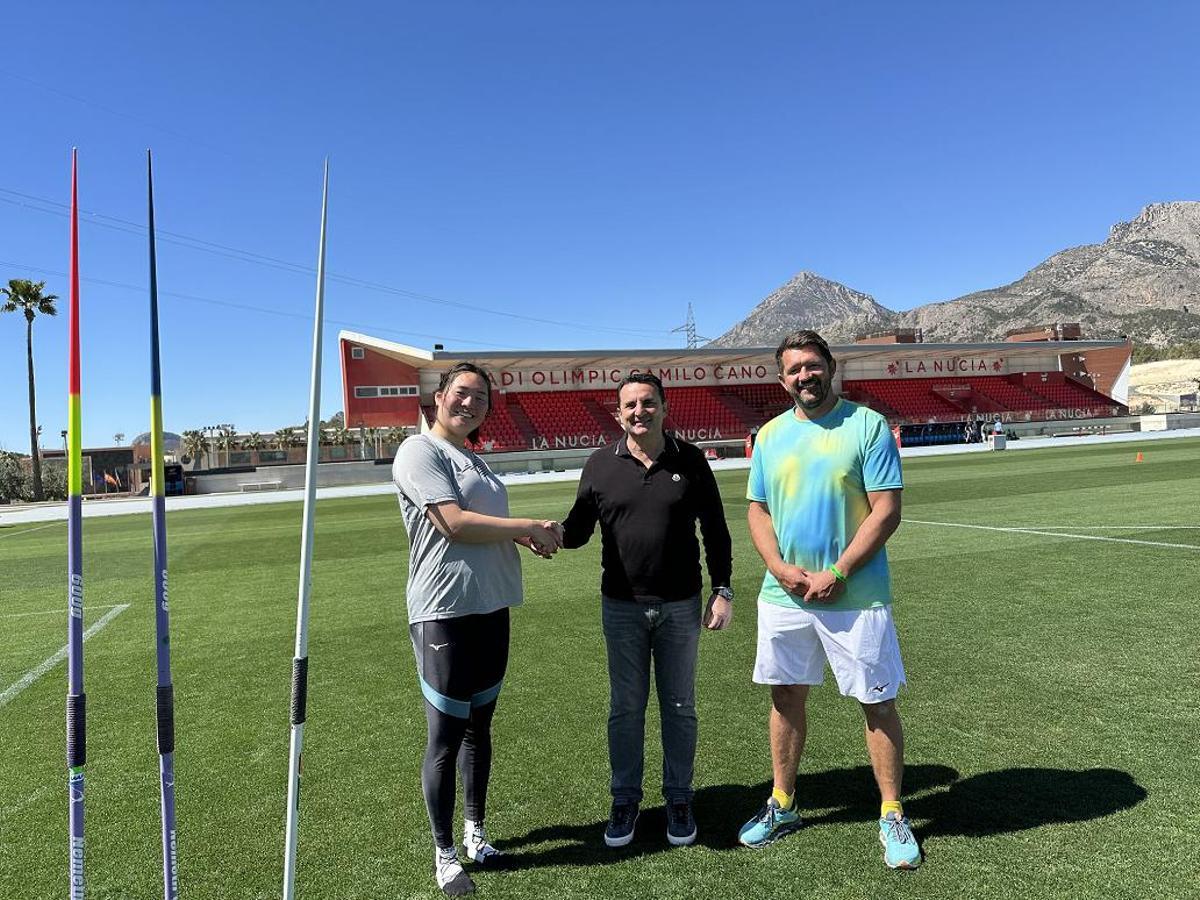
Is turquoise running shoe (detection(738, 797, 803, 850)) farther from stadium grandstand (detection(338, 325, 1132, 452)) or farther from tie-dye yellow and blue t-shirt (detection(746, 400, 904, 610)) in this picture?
stadium grandstand (detection(338, 325, 1132, 452))

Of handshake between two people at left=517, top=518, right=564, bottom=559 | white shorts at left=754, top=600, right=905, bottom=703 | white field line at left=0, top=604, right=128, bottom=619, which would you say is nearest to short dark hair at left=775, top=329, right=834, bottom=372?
white shorts at left=754, top=600, right=905, bottom=703

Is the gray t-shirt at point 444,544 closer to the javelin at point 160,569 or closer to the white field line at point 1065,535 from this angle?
the javelin at point 160,569

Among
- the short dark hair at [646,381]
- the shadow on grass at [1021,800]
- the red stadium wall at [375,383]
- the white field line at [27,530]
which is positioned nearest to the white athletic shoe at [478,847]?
the shadow on grass at [1021,800]

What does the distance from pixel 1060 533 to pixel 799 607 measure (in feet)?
31.1

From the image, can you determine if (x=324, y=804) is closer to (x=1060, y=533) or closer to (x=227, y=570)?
(x=227, y=570)

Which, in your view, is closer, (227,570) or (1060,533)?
(1060,533)

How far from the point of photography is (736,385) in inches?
2137

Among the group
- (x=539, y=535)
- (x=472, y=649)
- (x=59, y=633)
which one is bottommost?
(x=59, y=633)

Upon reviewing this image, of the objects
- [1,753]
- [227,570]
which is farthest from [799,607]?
[227,570]

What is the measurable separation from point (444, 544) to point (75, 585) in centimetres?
123

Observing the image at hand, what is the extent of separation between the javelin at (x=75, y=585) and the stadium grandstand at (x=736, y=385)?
128ft

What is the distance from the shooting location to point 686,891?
2875 millimetres

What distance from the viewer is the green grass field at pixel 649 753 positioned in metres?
3.01

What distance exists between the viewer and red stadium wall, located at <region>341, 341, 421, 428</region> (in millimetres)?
44531
